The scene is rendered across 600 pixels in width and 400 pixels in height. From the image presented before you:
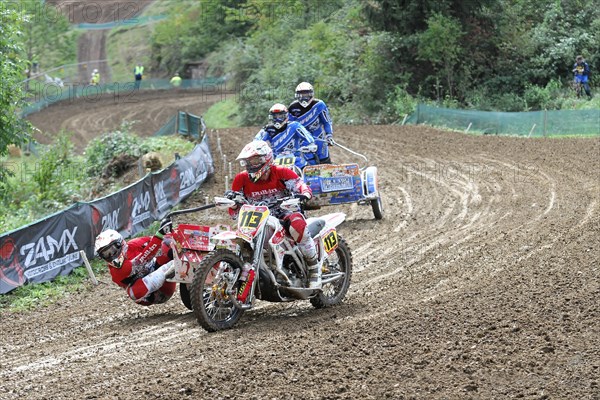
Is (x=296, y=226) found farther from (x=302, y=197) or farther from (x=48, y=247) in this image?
(x=48, y=247)

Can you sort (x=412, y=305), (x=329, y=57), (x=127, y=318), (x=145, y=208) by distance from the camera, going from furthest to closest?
1. (x=329, y=57)
2. (x=145, y=208)
3. (x=127, y=318)
4. (x=412, y=305)

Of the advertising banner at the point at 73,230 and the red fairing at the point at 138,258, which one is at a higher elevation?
the red fairing at the point at 138,258

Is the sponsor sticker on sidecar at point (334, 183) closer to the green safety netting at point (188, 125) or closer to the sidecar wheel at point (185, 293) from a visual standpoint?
the sidecar wheel at point (185, 293)

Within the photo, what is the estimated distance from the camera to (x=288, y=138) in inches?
619

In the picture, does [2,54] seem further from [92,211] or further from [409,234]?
[409,234]

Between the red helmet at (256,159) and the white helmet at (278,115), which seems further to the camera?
the white helmet at (278,115)

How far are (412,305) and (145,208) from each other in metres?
9.56

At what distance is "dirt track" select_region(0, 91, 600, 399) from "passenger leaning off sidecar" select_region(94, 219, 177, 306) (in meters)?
0.34

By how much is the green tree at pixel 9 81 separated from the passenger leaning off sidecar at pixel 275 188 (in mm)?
11625

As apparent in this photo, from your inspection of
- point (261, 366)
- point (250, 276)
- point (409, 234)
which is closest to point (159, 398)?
point (261, 366)

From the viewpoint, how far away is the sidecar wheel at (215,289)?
29.3 feet

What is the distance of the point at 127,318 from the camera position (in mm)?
11109

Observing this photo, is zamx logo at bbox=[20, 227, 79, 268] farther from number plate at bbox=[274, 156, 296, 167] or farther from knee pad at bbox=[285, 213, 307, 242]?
knee pad at bbox=[285, 213, 307, 242]

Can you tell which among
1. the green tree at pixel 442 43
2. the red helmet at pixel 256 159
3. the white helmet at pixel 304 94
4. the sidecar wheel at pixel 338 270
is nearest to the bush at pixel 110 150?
the white helmet at pixel 304 94
